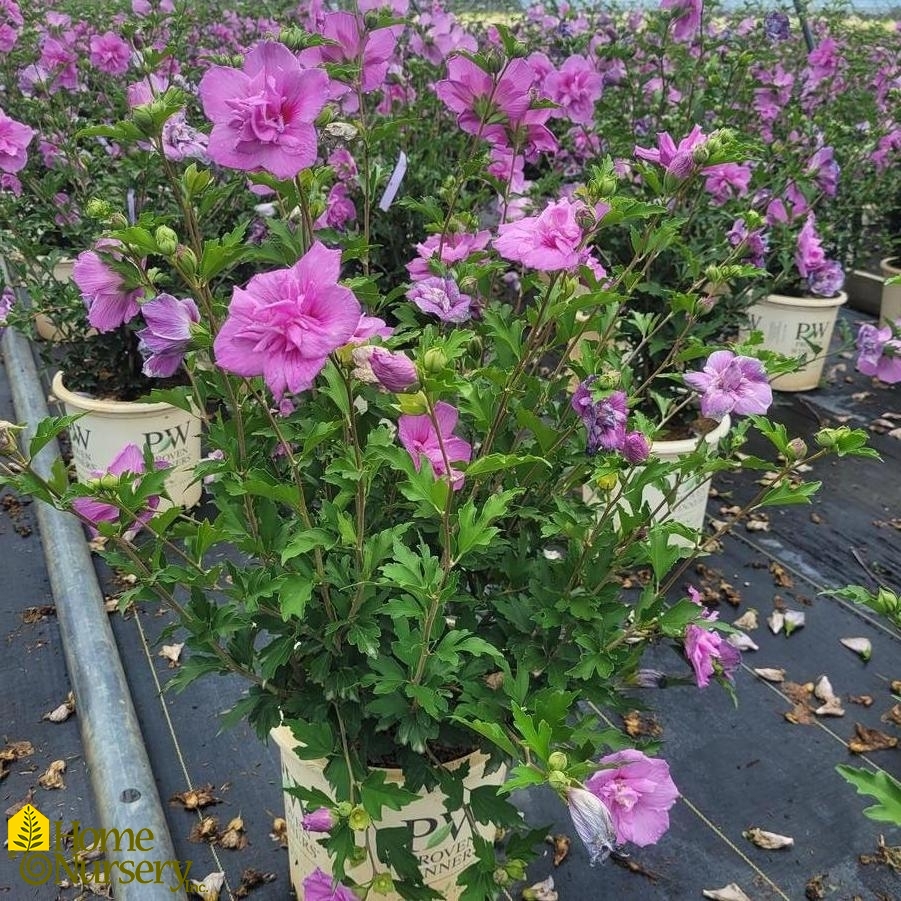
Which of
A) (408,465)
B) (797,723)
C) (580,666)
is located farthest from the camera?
(797,723)

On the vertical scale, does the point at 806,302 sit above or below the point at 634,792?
below

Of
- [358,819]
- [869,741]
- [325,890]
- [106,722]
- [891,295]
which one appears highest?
[358,819]

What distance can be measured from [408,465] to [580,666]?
1.49 feet

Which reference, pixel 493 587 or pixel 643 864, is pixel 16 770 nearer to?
pixel 493 587

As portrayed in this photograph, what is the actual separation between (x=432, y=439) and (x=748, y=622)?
1.83m

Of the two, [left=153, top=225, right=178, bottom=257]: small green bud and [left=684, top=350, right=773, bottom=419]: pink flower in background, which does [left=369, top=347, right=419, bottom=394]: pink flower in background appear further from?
[left=684, top=350, right=773, bottom=419]: pink flower in background

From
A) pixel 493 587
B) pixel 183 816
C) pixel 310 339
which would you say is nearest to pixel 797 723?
pixel 493 587

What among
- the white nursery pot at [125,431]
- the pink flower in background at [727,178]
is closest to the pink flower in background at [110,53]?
the white nursery pot at [125,431]

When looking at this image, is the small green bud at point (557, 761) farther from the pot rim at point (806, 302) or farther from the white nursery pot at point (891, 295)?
the white nursery pot at point (891, 295)

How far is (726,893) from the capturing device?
1852 millimetres

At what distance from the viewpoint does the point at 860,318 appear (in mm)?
5309

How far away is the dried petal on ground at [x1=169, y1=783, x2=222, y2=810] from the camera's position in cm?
202

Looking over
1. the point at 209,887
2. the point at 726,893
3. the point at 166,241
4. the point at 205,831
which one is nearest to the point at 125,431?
the point at 205,831

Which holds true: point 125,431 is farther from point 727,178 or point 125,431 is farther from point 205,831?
point 727,178
